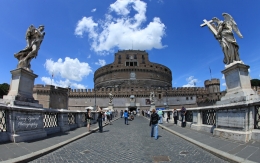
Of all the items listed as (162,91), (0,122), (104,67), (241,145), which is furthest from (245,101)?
(104,67)

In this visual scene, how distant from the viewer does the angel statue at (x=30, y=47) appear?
8.34 meters

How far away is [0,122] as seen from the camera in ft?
21.7

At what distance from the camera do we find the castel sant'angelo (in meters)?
60.6

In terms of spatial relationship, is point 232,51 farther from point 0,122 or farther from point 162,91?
point 162,91

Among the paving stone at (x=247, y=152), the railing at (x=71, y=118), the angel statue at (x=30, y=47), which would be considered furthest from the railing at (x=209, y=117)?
the angel statue at (x=30, y=47)

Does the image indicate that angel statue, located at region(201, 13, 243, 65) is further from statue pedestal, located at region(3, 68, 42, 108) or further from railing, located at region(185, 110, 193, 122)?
statue pedestal, located at region(3, 68, 42, 108)

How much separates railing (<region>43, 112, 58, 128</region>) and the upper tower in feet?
195

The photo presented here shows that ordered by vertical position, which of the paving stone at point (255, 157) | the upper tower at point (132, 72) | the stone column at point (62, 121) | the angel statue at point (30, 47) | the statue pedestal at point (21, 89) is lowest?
the paving stone at point (255, 157)

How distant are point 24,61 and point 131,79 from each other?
208ft

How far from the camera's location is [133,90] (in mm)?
63156

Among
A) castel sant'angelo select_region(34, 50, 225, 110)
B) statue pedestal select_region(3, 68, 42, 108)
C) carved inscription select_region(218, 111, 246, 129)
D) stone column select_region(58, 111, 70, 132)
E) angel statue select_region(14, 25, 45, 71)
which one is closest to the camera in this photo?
carved inscription select_region(218, 111, 246, 129)

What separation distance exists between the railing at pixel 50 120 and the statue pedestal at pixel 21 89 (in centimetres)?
133

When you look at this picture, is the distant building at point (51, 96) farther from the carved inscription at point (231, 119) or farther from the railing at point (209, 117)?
the carved inscription at point (231, 119)

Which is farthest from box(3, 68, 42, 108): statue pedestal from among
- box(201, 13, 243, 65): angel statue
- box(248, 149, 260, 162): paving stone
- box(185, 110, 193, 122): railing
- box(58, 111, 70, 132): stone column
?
box(185, 110, 193, 122): railing
